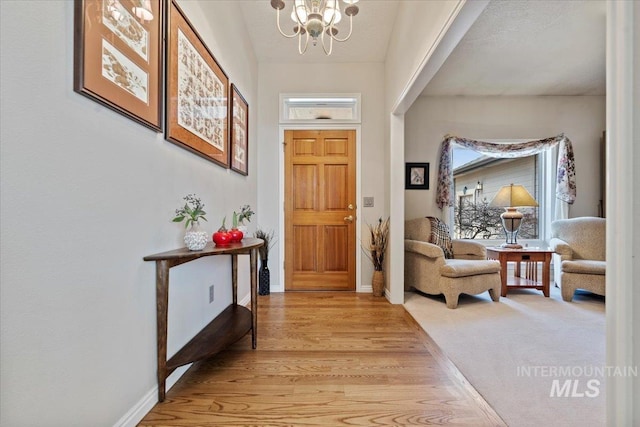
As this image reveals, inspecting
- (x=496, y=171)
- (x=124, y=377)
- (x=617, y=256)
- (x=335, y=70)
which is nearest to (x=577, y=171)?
(x=496, y=171)

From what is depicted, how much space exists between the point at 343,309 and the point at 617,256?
7.79 ft

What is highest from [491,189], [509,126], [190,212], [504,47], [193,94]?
[504,47]

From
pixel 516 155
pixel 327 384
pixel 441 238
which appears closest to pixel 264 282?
pixel 327 384

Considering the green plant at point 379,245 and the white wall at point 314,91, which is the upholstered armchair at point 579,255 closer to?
the green plant at point 379,245

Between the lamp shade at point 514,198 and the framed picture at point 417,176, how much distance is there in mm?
938

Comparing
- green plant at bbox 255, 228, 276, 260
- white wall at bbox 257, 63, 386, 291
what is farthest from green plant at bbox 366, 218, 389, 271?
green plant at bbox 255, 228, 276, 260

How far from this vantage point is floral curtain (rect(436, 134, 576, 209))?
3.81 metres

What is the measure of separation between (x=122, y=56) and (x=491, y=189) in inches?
194

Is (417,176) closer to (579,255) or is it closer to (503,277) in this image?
(503,277)

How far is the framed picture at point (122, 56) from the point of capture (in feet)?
3.20

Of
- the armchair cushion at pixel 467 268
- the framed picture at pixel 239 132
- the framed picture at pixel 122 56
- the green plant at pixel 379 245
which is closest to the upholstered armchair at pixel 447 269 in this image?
the armchair cushion at pixel 467 268

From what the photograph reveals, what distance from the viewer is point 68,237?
925 mm

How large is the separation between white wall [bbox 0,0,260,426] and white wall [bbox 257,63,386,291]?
6.86 feet

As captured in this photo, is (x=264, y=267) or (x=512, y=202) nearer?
(x=512, y=202)
